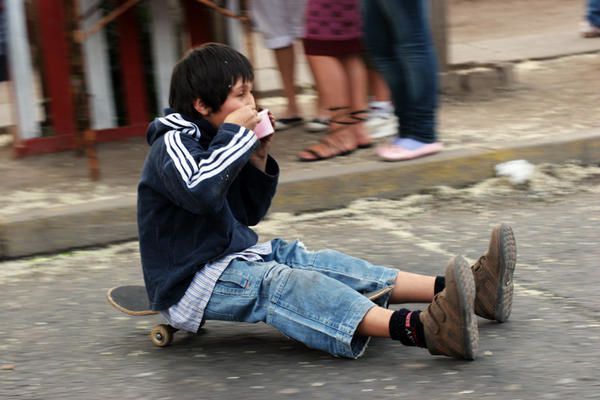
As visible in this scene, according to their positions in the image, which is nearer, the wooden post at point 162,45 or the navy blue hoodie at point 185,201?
the navy blue hoodie at point 185,201

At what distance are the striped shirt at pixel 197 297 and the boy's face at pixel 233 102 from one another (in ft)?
1.35

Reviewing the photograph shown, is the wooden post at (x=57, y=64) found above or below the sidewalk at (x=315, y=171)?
above

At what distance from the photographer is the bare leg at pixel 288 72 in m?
5.71

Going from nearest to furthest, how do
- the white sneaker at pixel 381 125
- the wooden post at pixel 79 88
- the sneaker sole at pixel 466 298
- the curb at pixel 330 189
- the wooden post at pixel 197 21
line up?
1. the sneaker sole at pixel 466 298
2. the curb at pixel 330 189
3. the wooden post at pixel 79 88
4. the white sneaker at pixel 381 125
5. the wooden post at pixel 197 21

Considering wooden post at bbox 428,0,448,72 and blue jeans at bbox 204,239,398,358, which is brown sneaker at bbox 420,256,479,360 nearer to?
blue jeans at bbox 204,239,398,358

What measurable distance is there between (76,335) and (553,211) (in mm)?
2176

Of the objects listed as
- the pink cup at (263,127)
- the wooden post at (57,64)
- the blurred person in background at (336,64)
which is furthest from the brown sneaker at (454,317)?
the wooden post at (57,64)

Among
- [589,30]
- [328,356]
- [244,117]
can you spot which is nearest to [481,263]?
[328,356]

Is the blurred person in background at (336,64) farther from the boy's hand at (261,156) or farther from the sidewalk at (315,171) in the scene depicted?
the boy's hand at (261,156)

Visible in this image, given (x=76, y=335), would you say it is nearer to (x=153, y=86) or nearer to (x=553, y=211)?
(x=553, y=211)

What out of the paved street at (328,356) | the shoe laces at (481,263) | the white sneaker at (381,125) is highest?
the white sneaker at (381,125)

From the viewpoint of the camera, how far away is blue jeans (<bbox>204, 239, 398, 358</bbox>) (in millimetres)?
2889

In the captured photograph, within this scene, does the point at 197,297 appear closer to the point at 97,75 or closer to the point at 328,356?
the point at 328,356

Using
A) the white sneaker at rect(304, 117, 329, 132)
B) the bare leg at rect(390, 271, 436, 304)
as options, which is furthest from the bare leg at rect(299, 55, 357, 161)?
the bare leg at rect(390, 271, 436, 304)
